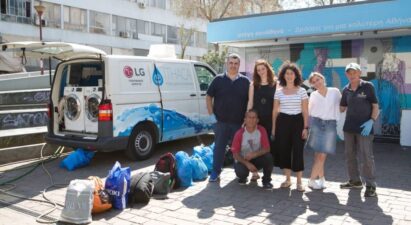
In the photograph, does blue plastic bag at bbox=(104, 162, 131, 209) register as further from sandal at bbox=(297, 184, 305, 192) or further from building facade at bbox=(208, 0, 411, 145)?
building facade at bbox=(208, 0, 411, 145)

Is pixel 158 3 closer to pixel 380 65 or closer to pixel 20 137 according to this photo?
pixel 380 65

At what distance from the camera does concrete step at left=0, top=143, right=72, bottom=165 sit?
828 centimetres

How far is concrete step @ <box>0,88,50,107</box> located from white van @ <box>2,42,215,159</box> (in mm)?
6317

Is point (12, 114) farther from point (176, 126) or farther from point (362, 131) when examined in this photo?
point (362, 131)

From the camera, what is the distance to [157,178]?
601 cm

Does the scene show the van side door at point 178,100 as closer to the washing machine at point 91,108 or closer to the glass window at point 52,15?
the washing machine at point 91,108

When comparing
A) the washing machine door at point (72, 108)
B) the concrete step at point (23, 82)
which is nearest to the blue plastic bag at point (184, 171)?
the washing machine door at point (72, 108)

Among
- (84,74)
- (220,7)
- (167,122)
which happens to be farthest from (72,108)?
(220,7)

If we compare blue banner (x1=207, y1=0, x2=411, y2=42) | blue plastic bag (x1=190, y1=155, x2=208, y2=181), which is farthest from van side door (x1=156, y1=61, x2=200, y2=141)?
blue plastic bag (x1=190, y1=155, x2=208, y2=181)

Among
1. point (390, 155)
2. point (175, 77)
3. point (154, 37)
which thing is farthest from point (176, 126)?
point (154, 37)

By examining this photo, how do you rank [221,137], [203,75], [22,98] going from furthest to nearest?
[22,98]
[203,75]
[221,137]

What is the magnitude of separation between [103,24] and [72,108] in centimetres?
3192

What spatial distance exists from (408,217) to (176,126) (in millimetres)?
5094

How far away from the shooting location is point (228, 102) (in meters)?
6.48
